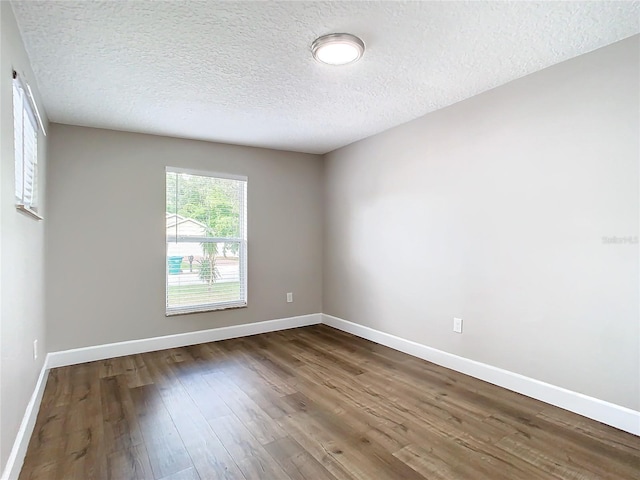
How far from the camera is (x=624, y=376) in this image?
6.74 feet

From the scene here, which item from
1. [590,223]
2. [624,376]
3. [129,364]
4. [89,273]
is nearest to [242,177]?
[89,273]

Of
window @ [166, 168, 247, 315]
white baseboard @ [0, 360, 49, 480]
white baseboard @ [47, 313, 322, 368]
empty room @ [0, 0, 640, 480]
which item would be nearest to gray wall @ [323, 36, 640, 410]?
empty room @ [0, 0, 640, 480]

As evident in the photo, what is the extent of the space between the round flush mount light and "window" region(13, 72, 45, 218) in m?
1.58

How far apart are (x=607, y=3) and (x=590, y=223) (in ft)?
3.96

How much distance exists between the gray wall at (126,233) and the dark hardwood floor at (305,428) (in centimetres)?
51

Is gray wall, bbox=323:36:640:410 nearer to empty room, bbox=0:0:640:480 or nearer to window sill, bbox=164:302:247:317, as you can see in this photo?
empty room, bbox=0:0:640:480

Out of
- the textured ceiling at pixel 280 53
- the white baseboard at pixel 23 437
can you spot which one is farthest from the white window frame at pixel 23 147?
the white baseboard at pixel 23 437

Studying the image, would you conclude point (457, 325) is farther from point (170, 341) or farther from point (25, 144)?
point (25, 144)

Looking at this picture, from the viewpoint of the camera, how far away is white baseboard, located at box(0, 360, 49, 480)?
1574mm

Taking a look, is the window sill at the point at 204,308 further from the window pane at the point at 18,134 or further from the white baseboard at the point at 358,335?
the window pane at the point at 18,134

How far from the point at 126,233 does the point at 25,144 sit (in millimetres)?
1535

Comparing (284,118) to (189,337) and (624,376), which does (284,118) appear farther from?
(624,376)

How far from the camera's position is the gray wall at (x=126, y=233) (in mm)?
3270

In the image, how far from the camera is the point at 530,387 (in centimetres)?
249
